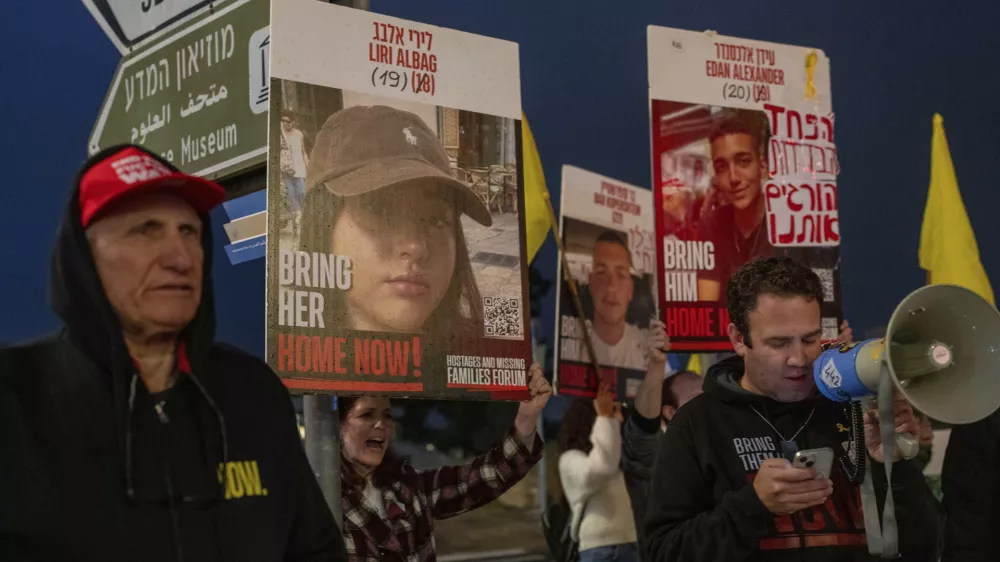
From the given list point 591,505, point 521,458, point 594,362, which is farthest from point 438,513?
point 591,505

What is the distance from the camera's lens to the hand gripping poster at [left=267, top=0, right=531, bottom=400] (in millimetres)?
3141

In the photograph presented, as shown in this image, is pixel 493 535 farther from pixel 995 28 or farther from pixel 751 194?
pixel 751 194

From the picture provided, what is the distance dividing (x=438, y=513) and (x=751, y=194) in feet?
6.49

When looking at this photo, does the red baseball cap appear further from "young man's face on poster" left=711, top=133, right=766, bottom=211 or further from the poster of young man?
the poster of young man

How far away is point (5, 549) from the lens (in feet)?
5.99

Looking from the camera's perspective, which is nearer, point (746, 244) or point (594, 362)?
point (746, 244)

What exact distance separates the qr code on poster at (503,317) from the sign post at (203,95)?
0.86 m

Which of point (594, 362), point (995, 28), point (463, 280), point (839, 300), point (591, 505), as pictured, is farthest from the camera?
point (995, 28)

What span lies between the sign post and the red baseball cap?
1044mm

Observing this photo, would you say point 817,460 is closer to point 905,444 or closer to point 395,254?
point 905,444

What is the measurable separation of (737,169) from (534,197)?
47.5 inches

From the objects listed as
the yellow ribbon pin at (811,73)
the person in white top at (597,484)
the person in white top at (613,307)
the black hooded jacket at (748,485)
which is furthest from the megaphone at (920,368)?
the person in white top at (597,484)

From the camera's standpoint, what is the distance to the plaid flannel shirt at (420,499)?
3514mm

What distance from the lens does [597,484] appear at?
598cm
